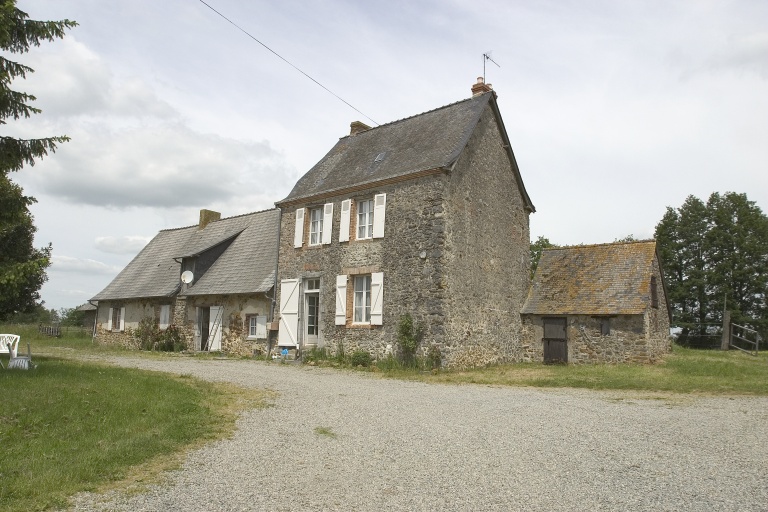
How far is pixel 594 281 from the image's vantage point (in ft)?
62.0

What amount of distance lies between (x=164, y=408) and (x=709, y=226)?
3746 centimetres

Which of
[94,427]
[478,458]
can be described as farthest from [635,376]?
[94,427]

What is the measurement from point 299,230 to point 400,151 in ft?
13.9

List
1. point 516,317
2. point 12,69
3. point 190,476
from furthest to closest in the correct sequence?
point 516,317 → point 12,69 → point 190,476

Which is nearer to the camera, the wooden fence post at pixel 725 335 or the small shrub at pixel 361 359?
the small shrub at pixel 361 359

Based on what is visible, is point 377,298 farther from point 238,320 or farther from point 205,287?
point 205,287

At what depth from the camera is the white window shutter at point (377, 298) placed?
16.0m

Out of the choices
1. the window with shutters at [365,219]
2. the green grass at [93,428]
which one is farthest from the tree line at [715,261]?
the green grass at [93,428]

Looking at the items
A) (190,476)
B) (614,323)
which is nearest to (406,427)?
(190,476)

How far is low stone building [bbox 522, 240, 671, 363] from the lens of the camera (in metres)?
17.1

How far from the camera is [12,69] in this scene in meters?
10.5

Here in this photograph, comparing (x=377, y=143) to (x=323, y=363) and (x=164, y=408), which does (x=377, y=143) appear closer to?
(x=323, y=363)

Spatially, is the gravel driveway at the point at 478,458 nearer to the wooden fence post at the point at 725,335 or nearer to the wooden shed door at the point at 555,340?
the wooden shed door at the point at 555,340

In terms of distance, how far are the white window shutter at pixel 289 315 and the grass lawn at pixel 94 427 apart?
7.16 meters
